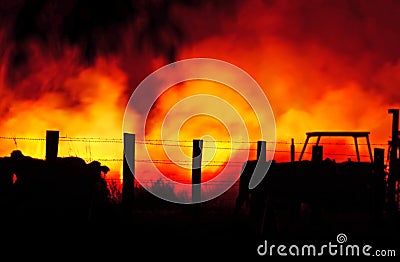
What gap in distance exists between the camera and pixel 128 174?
12492 millimetres

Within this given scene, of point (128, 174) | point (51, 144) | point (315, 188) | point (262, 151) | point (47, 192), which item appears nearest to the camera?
point (47, 192)

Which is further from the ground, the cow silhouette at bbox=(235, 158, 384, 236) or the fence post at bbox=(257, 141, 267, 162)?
the fence post at bbox=(257, 141, 267, 162)

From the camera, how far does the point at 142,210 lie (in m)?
14.6

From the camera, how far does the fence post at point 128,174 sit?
40.5 feet

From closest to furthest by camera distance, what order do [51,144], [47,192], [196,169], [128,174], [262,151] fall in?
[47,192]
[51,144]
[128,174]
[196,169]
[262,151]

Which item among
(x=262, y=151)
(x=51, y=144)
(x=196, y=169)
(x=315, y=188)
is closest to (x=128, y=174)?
A: (x=51, y=144)

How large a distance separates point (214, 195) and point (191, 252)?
6328 millimetres

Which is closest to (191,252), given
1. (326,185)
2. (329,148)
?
(326,185)

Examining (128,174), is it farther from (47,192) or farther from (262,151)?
(262,151)

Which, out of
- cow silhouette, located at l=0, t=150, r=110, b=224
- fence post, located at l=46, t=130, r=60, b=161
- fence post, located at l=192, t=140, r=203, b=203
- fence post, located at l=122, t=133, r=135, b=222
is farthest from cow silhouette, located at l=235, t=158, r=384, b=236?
fence post, located at l=46, t=130, r=60, b=161

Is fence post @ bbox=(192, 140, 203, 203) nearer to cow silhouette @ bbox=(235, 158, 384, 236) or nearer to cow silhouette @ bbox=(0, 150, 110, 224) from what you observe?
cow silhouette @ bbox=(235, 158, 384, 236)

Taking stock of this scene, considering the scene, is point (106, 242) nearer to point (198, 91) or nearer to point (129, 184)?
point (129, 184)

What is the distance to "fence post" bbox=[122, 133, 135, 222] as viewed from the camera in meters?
12.4

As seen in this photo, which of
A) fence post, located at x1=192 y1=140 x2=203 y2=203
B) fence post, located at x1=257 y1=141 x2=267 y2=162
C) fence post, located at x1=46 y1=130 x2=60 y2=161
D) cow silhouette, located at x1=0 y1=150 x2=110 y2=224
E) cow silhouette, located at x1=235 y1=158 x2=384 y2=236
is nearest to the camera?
cow silhouette, located at x1=0 y1=150 x2=110 y2=224
